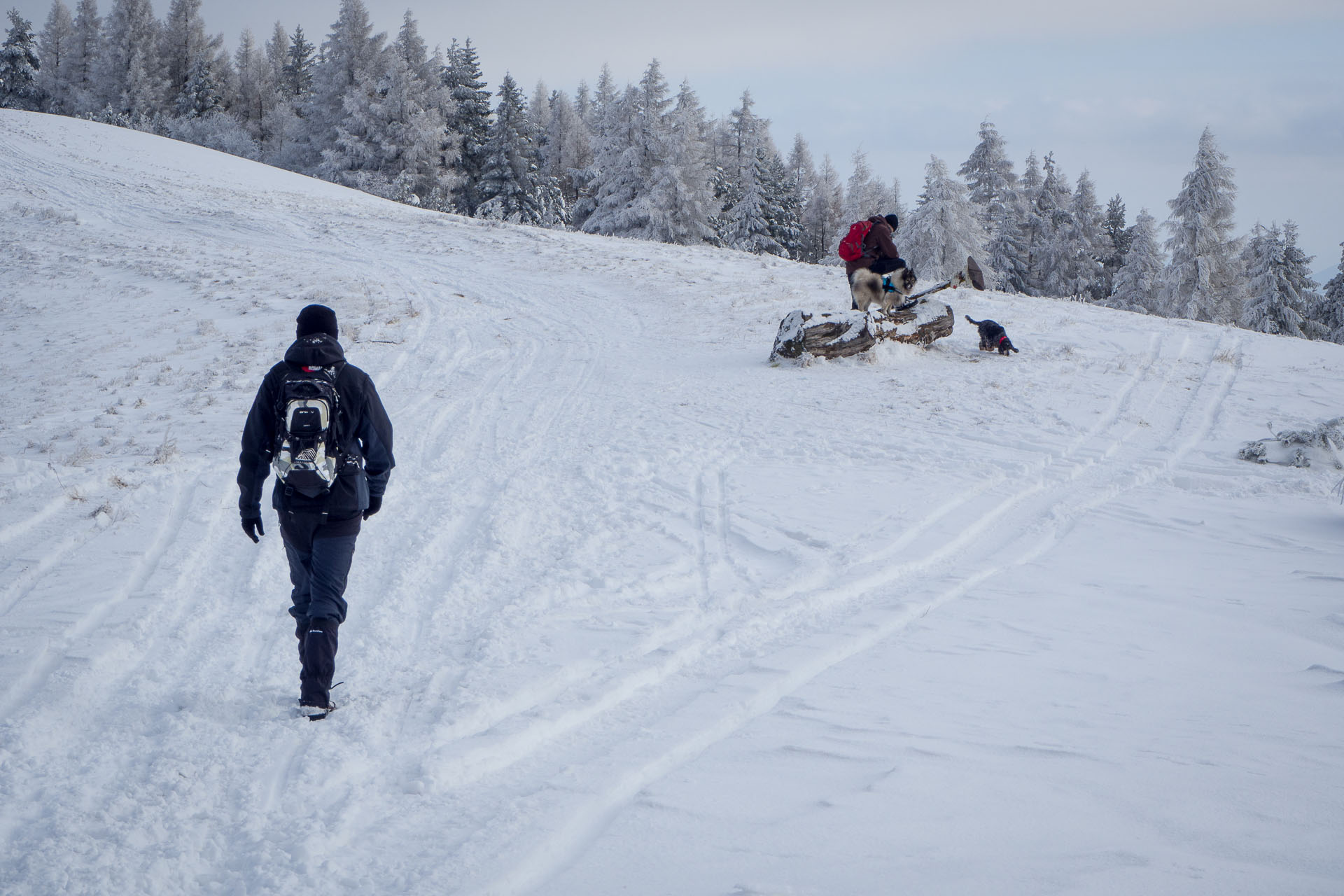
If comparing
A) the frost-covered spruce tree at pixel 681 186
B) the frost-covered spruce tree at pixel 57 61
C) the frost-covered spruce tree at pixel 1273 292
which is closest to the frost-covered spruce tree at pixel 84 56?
the frost-covered spruce tree at pixel 57 61

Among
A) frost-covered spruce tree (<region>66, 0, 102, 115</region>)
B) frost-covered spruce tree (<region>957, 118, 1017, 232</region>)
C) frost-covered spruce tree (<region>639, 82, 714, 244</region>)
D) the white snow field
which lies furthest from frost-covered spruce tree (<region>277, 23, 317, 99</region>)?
the white snow field

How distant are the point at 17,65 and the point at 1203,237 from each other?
7317cm

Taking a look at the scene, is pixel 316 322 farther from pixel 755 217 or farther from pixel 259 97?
pixel 259 97

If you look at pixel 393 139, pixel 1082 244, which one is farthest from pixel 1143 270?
pixel 393 139

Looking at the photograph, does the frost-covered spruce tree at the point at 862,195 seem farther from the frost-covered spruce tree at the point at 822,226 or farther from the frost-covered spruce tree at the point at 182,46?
the frost-covered spruce tree at the point at 182,46

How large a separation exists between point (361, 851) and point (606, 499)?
4093mm

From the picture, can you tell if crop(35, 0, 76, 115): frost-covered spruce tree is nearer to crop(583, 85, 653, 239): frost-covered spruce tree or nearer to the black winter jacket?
crop(583, 85, 653, 239): frost-covered spruce tree

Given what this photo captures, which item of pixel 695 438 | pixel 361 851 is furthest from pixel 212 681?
pixel 695 438

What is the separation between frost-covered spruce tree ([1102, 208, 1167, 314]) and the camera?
39.2m

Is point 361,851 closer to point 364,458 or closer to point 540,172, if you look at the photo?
point 364,458

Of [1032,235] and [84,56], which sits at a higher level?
[84,56]

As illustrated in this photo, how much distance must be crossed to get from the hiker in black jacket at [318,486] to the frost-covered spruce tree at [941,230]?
31.7m

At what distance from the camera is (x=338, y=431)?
3697 mm

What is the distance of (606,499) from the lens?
6797 mm
